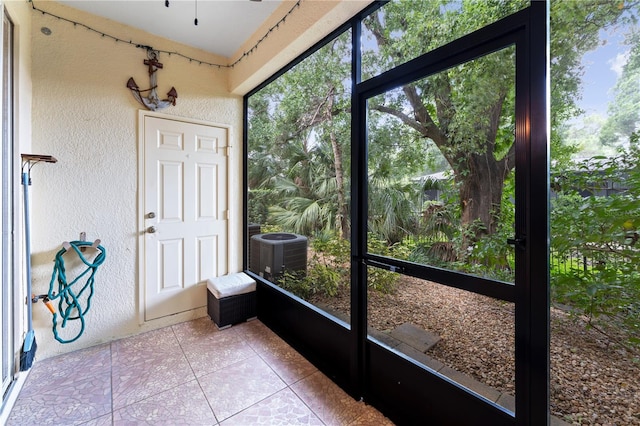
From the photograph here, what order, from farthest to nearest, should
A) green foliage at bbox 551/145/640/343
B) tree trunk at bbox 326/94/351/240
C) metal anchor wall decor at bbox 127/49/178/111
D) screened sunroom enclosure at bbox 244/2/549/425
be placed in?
metal anchor wall decor at bbox 127/49/178/111 → tree trunk at bbox 326/94/351/240 → screened sunroom enclosure at bbox 244/2/549/425 → green foliage at bbox 551/145/640/343

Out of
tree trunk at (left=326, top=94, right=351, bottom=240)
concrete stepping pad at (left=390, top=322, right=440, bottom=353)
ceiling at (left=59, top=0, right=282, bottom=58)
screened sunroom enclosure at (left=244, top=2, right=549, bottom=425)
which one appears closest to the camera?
screened sunroom enclosure at (left=244, top=2, right=549, bottom=425)

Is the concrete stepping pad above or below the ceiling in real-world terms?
below

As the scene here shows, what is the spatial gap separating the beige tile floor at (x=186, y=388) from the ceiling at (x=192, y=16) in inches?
108

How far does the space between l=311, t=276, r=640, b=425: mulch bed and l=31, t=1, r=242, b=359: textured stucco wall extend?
7.32 ft

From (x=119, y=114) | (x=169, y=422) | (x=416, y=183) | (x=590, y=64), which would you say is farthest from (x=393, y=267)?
(x=119, y=114)

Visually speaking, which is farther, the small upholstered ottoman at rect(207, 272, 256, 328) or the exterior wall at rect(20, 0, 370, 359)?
the small upholstered ottoman at rect(207, 272, 256, 328)

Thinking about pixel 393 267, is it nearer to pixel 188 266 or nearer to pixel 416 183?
pixel 416 183

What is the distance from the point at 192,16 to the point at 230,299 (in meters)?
2.53

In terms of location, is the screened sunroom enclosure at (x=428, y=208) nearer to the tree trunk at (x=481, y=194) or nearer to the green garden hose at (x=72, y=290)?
the tree trunk at (x=481, y=194)

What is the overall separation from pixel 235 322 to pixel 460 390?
201 centimetres

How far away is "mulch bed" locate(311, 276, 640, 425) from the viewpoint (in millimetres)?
890

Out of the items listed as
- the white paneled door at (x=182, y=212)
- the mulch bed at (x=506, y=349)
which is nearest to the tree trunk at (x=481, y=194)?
the mulch bed at (x=506, y=349)

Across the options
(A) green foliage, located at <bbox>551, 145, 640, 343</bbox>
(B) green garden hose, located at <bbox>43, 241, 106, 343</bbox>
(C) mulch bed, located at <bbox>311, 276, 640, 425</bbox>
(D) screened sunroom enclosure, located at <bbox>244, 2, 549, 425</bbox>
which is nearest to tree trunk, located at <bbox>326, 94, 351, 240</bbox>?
(D) screened sunroom enclosure, located at <bbox>244, 2, 549, 425</bbox>

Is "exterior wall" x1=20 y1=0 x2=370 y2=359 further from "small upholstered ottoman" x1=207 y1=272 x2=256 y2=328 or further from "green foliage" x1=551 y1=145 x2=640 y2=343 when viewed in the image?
"green foliage" x1=551 y1=145 x2=640 y2=343
